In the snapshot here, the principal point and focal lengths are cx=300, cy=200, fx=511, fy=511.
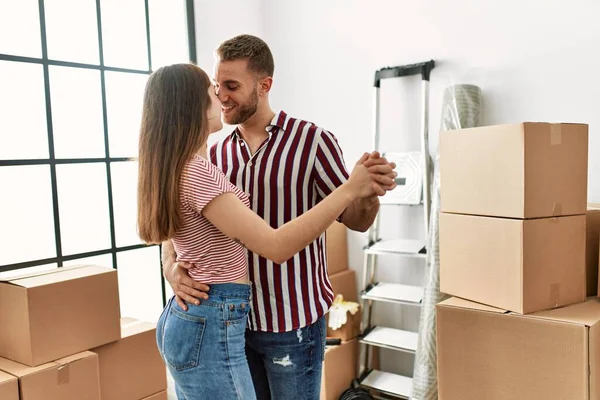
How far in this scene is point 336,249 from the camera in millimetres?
2934

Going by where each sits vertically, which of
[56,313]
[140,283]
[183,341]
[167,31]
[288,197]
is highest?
[167,31]

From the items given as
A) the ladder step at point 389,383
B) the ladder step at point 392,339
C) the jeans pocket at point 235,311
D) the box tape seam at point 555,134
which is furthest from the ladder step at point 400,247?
the jeans pocket at point 235,311

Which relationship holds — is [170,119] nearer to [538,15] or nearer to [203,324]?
[203,324]

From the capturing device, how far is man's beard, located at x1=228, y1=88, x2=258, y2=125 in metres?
1.46

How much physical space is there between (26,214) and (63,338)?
760 mm

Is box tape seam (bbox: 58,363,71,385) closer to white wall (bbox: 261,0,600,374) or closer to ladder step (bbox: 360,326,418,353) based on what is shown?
ladder step (bbox: 360,326,418,353)

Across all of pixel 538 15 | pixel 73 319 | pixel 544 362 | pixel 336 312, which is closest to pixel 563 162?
pixel 544 362

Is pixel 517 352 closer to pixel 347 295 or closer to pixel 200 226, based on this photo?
pixel 200 226

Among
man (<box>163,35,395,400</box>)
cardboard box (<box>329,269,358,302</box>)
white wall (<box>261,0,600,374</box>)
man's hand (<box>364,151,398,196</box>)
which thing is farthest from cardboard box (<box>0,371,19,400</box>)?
white wall (<box>261,0,600,374</box>)

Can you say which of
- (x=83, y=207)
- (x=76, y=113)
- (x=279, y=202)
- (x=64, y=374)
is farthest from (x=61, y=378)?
(x=76, y=113)

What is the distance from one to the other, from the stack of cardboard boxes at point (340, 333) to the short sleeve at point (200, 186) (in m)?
1.76

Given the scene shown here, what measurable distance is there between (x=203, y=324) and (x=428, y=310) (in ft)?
5.07

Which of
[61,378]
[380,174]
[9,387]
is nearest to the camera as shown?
[380,174]

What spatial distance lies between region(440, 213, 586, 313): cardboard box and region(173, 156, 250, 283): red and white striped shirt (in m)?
0.82
